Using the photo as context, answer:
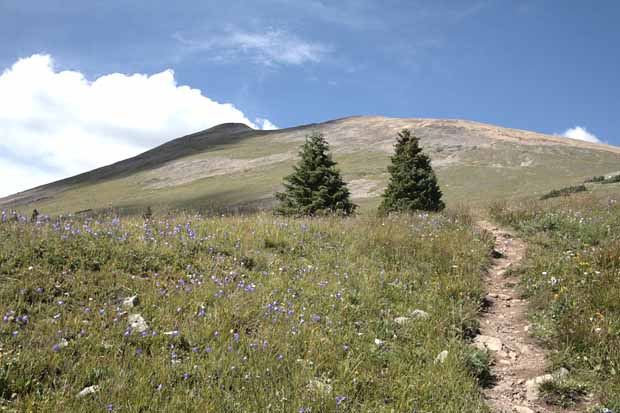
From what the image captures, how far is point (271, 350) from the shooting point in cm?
429

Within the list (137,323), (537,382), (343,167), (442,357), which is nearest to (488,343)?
(537,382)

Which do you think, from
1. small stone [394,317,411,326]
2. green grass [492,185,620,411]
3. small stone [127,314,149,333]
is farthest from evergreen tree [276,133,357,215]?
small stone [127,314,149,333]

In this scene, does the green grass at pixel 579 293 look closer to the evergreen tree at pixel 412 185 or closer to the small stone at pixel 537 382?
the small stone at pixel 537 382

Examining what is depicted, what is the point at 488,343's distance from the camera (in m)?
5.39

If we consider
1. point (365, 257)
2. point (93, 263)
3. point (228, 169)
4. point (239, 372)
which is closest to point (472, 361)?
point (239, 372)

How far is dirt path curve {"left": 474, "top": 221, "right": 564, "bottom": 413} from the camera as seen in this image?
427 cm

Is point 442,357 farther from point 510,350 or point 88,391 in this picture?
point 88,391

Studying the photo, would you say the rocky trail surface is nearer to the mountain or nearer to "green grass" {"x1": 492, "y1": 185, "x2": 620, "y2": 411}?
"green grass" {"x1": 492, "y1": 185, "x2": 620, "y2": 411}

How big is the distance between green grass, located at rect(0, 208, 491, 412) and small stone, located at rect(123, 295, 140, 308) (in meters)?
0.07

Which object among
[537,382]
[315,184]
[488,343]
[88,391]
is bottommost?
[537,382]

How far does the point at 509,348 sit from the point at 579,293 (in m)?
1.46

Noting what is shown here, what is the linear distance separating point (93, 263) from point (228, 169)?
226 ft

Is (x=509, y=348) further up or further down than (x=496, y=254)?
further down

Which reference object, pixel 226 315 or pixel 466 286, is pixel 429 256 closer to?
pixel 466 286
